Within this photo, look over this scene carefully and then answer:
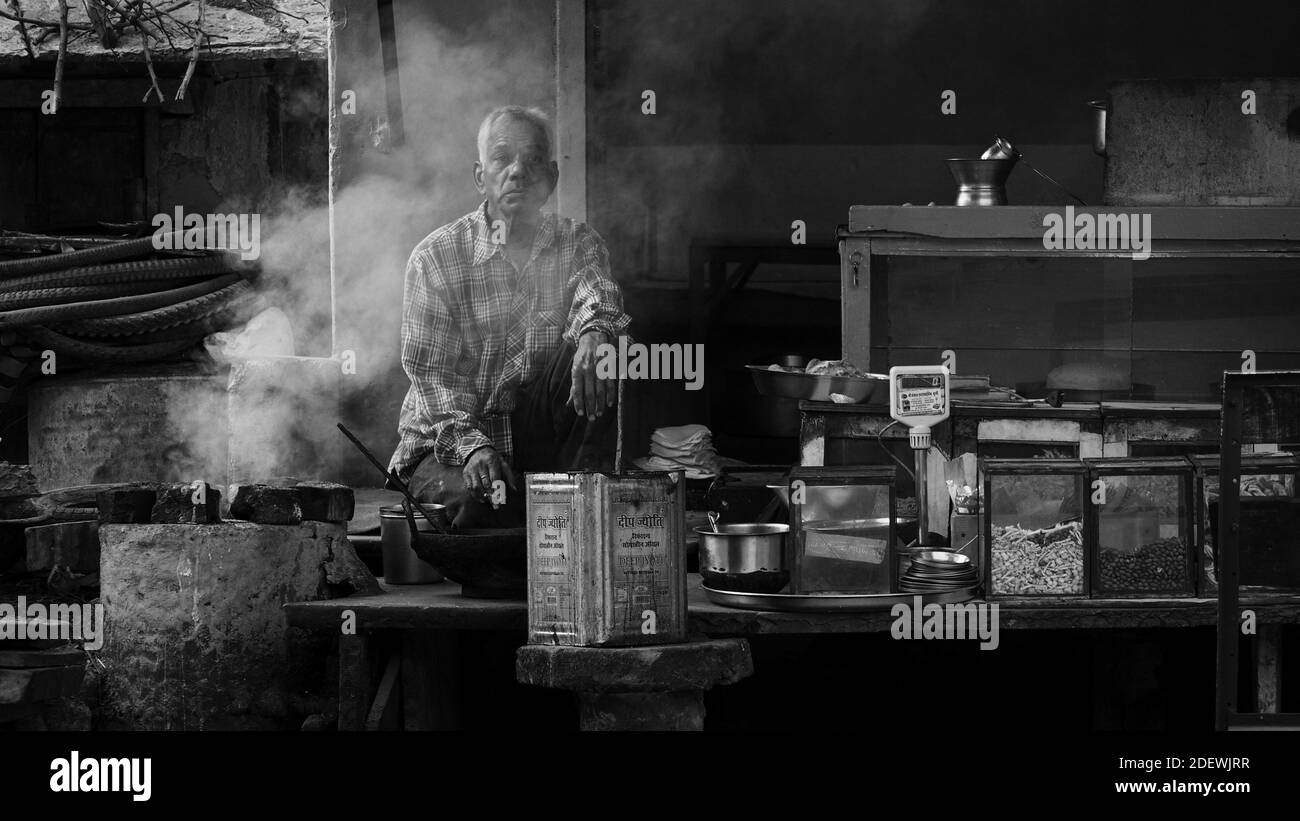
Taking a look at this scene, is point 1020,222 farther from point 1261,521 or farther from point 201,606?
point 201,606

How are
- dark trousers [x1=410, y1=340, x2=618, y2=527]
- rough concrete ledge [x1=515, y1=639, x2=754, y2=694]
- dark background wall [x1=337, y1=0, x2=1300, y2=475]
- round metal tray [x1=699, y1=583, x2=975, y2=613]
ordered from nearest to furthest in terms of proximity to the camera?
1. rough concrete ledge [x1=515, y1=639, x2=754, y2=694]
2. round metal tray [x1=699, y1=583, x2=975, y2=613]
3. dark trousers [x1=410, y1=340, x2=618, y2=527]
4. dark background wall [x1=337, y1=0, x2=1300, y2=475]

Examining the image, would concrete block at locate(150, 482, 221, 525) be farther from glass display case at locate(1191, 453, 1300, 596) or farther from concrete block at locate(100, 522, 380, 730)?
glass display case at locate(1191, 453, 1300, 596)

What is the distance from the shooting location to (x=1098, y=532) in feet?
14.3

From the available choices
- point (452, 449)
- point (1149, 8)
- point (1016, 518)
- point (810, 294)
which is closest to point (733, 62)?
point (810, 294)

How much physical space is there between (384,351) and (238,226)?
1.82 metres

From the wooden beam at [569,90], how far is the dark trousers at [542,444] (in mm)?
1752

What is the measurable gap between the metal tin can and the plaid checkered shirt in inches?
9.0

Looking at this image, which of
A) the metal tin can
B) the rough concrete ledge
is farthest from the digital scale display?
the metal tin can

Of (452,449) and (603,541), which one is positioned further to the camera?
(452,449)

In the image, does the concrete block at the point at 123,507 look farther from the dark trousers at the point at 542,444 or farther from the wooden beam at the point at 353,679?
the dark trousers at the point at 542,444

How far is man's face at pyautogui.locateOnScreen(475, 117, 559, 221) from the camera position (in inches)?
207
